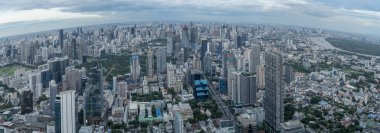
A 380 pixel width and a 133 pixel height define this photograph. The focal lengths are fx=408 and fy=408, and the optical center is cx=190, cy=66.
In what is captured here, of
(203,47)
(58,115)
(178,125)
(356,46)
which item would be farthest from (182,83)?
(58,115)

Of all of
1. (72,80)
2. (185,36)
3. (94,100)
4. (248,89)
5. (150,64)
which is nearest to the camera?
(94,100)

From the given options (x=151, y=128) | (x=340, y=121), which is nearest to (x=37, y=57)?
(x=151, y=128)

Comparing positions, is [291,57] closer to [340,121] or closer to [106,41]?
[340,121]

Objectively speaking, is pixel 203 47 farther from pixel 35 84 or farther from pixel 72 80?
pixel 35 84

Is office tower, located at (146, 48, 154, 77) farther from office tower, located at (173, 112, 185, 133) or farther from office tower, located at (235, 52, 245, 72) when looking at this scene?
office tower, located at (173, 112, 185, 133)

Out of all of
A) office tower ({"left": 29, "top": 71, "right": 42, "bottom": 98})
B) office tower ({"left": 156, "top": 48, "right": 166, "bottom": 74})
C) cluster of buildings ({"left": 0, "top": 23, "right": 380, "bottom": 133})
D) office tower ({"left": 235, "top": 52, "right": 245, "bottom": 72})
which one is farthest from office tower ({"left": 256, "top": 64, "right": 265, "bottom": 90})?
office tower ({"left": 29, "top": 71, "right": 42, "bottom": 98})

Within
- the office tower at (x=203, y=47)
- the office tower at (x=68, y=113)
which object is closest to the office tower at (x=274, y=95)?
the office tower at (x=68, y=113)
